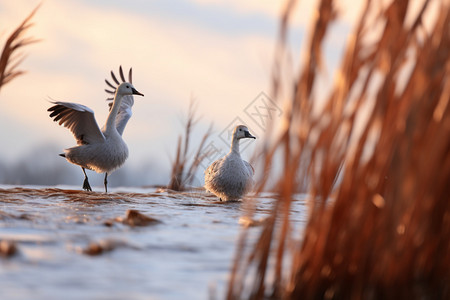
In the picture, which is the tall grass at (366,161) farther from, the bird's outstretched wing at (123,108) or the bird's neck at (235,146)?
the bird's outstretched wing at (123,108)

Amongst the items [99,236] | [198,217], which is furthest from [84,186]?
[99,236]

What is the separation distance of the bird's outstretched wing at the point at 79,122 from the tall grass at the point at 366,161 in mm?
8039

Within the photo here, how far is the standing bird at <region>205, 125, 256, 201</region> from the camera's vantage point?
841cm

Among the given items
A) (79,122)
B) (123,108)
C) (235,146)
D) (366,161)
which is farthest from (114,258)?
(123,108)

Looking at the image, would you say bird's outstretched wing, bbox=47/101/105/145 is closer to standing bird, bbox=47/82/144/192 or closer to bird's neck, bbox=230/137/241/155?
standing bird, bbox=47/82/144/192

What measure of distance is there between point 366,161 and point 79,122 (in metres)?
8.75

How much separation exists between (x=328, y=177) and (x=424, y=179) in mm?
329

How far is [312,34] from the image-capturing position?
6.33ft

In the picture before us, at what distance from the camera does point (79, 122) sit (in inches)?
400

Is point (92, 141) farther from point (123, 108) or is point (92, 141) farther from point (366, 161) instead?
point (366, 161)

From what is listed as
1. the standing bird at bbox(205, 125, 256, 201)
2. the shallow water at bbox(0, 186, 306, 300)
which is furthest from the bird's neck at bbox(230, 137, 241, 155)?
the shallow water at bbox(0, 186, 306, 300)

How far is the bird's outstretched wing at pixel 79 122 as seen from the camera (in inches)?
391

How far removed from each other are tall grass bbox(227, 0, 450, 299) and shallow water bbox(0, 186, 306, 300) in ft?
0.99

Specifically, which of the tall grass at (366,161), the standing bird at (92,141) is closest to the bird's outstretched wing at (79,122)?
the standing bird at (92,141)
